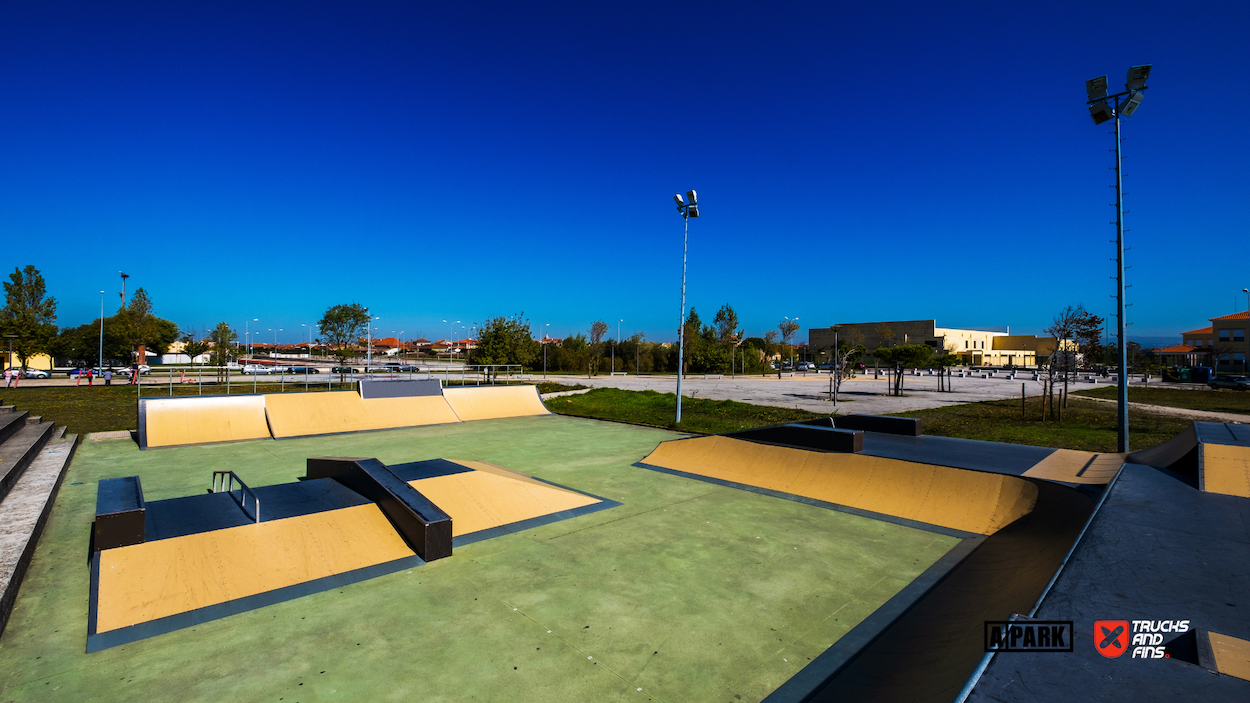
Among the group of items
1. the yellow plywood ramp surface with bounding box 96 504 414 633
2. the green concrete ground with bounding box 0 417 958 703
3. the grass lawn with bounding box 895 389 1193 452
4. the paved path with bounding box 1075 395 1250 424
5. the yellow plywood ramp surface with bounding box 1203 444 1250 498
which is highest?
the yellow plywood ramp surface with bounding box 1203 444 1250 498

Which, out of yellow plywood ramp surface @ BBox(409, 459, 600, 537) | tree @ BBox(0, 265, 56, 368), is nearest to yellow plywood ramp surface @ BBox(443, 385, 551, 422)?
yellow plywood ramp surface @ BBox(409, 459, 600, 537)

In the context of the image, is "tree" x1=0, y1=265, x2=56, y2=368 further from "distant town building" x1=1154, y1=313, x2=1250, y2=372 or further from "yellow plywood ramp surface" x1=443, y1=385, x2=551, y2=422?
"distant town building" x1=1154, y1=313, x2=1250, y2=372

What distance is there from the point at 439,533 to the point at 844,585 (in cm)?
418

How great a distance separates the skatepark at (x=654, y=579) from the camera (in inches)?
131

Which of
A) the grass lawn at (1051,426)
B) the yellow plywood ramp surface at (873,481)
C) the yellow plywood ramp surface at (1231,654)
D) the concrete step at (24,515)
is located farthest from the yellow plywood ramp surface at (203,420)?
the grass lawn at (1051,426)

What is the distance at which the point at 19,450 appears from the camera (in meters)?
8.85

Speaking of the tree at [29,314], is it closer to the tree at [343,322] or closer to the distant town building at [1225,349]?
the tree at [343,322]

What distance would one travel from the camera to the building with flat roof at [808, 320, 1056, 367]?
8262cm

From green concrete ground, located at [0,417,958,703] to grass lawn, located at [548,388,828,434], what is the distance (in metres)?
8.72

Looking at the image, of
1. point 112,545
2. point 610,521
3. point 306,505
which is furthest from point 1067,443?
point 112,545

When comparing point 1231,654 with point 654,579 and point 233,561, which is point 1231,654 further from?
point 233,561

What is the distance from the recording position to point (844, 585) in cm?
506

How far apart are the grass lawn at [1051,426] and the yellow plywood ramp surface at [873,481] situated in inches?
232

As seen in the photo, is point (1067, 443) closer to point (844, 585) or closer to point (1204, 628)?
point (844, 585)
